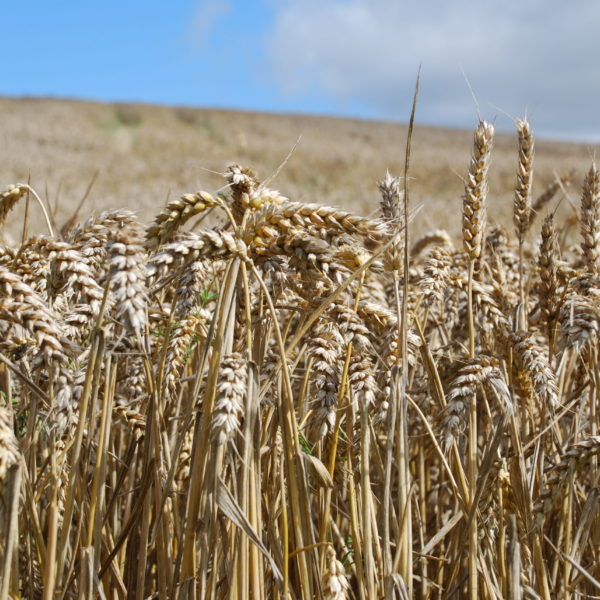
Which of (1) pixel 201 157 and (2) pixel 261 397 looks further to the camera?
(1) pixel 201 157

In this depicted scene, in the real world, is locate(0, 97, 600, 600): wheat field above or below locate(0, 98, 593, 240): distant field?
below

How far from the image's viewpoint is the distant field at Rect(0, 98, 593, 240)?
589 inches

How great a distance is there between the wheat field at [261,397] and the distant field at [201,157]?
584 cm

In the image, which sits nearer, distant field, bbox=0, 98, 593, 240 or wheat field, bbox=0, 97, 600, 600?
wheat field, bbox=0, 97, 600, 600

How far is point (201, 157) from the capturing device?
26.5 meters

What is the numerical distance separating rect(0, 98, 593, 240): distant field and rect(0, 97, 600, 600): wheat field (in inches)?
230

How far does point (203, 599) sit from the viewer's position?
131cm

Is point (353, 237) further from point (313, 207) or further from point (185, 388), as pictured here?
point (185, 388)

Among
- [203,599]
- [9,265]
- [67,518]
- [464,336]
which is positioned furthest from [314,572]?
[464,336]

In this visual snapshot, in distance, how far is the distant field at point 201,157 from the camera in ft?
49.1

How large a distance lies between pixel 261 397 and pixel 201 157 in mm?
26062

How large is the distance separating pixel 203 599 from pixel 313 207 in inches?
30.7

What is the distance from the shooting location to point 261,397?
1367mm

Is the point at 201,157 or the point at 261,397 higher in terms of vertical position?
the point at 201,157
